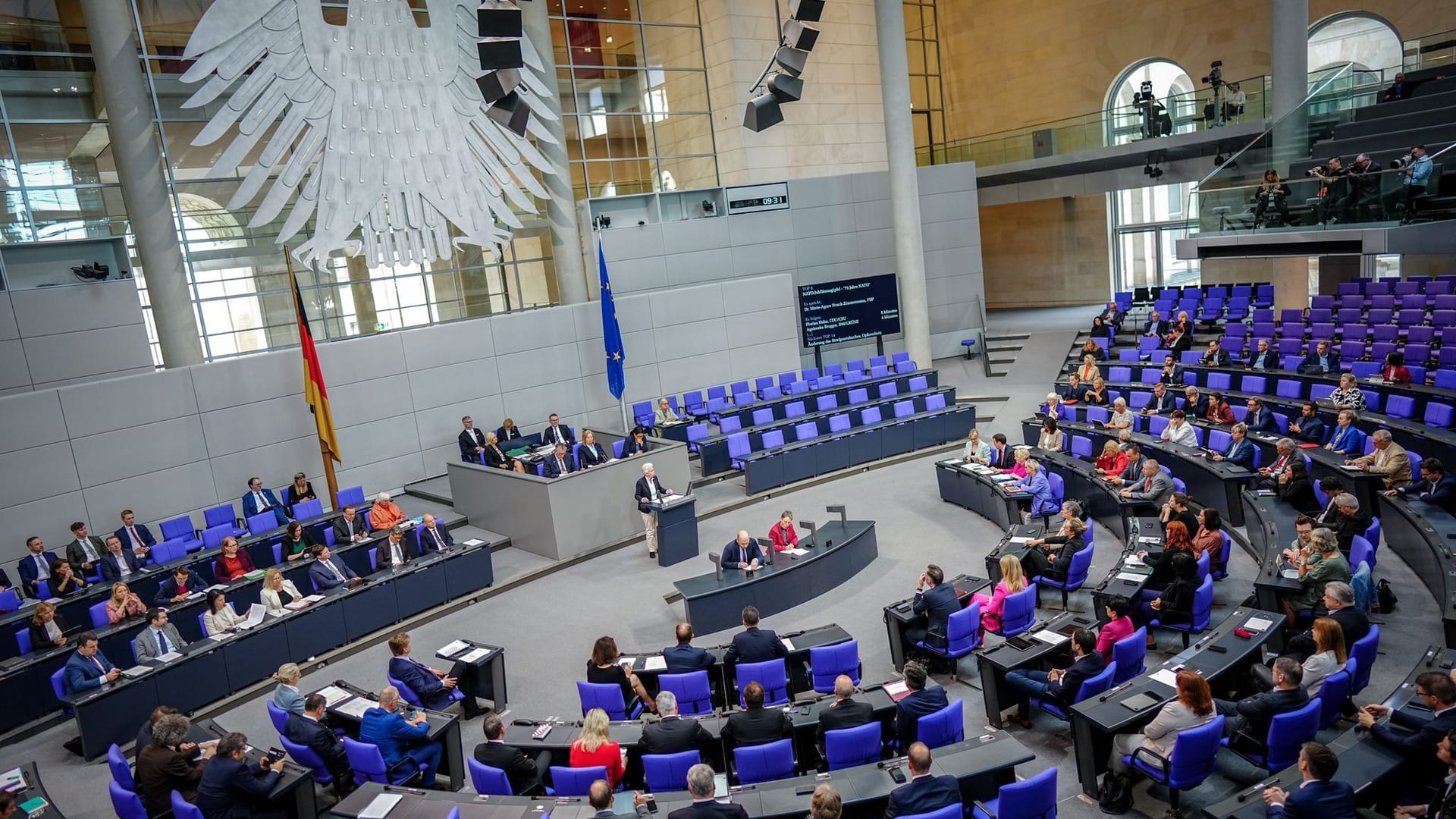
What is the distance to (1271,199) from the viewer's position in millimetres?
16406

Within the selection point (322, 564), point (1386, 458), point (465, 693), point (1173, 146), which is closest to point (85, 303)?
point (322, 564)

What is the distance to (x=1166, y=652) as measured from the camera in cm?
838

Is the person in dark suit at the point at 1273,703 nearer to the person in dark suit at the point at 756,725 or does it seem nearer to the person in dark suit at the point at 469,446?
the person in dark suit at the point at 756,725

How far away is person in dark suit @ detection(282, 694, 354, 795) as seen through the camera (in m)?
6.85

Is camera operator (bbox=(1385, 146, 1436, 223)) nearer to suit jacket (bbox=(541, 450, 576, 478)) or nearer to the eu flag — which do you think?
the eu flag

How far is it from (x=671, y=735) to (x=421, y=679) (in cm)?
267

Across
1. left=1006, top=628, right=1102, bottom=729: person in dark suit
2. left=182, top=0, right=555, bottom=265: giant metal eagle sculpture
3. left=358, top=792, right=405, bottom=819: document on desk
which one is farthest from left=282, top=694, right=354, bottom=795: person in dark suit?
left=182, top=0, right=555, bottom=265: giant metal eagle sculpture

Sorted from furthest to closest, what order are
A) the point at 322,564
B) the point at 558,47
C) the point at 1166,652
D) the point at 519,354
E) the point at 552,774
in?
the point at 558,47, the point at 519,354, the point at 322,564, the point at 1166,652, the point at 552,774

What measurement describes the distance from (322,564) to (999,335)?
17.8 m

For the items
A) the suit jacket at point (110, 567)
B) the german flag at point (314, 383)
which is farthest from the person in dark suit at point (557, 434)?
the suit jacket at point (110, 567)

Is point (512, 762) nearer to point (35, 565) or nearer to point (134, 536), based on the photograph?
point (35, 565)

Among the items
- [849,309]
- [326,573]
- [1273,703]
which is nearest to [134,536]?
[326,573]

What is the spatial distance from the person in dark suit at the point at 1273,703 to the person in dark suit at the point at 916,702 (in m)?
1.77

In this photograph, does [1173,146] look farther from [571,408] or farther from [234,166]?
[234,166]
